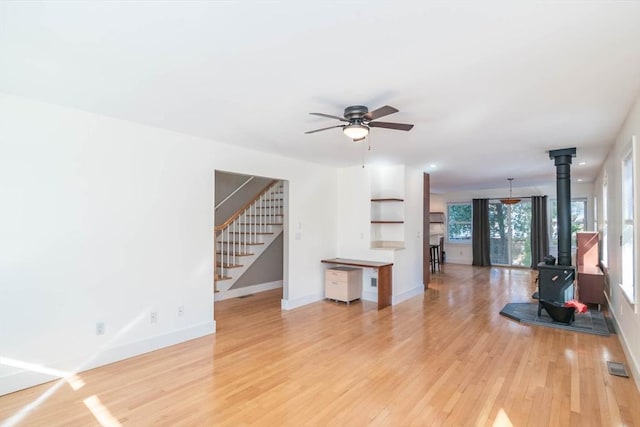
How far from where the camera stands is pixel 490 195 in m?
10.4

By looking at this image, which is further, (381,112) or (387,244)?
(387,244)

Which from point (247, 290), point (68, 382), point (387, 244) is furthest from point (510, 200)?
point (68, 382)

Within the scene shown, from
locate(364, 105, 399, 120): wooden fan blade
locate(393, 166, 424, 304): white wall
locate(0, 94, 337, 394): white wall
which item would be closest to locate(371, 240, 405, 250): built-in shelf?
locate(393, 166, 424, 304): white wall

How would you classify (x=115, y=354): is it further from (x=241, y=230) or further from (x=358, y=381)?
(x=241, y=230)

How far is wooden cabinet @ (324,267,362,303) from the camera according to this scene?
18.8 ft

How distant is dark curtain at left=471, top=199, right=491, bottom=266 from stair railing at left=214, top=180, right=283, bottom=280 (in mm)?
6643

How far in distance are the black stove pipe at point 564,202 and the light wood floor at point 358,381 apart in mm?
1254

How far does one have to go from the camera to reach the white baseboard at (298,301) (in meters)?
5.43

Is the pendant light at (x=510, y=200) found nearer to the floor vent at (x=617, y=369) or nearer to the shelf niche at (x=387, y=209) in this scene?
the shelf niche at (x=387, y=209)

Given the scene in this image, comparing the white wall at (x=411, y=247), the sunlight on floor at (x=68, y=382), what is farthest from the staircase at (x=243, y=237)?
the sunlight on floor at (x=68, y=382)

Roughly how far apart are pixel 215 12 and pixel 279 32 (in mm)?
347

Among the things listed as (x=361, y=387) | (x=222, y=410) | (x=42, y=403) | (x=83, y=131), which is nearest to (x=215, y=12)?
(x=83, y=131)

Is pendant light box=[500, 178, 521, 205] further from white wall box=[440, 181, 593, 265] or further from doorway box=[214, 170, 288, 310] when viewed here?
doorway box=[214, 170, 288, 310]

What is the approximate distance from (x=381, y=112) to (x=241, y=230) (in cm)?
432
